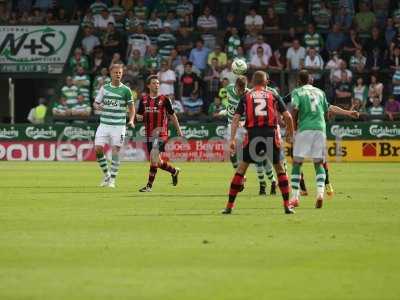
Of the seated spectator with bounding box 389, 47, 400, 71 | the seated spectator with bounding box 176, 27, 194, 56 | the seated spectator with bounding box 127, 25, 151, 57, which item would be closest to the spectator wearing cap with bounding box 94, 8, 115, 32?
the seated spectator with bounding box 127, 25, 151, 57

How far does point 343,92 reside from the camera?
121ft

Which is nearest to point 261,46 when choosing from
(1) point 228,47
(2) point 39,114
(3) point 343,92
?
(1) point 228,47

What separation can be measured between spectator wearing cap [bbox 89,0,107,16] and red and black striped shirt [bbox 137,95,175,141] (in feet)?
59.9

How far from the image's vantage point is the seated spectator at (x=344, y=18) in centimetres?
3900

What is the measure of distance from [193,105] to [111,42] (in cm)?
390

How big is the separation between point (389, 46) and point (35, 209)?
2187 centimetres

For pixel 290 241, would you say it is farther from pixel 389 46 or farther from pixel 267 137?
pixel 389 46

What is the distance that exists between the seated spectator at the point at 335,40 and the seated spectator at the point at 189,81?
4.73 metres

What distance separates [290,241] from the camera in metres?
13.4

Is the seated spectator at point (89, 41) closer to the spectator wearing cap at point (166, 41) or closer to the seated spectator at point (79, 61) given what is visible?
the seated spectator at point (79, 61)

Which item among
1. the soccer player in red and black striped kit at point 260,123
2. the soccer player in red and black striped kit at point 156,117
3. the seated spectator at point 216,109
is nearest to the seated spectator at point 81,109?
the seated spectator at point 216,109

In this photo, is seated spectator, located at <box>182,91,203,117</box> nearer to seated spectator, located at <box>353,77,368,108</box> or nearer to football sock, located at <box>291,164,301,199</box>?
seated spectator, located at <box>353,77,368,108</box>

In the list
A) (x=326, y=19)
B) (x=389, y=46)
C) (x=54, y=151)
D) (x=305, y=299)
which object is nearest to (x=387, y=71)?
(x=389, y=46)

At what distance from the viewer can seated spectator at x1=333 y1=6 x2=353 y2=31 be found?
38997 millimetres
